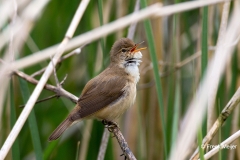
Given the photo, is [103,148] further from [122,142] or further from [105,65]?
[105,65]

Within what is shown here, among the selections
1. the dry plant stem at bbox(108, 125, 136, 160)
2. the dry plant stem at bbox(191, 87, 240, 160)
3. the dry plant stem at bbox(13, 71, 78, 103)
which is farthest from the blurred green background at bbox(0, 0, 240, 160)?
the dry plant stem at bbox(191, 87, 240, 160)

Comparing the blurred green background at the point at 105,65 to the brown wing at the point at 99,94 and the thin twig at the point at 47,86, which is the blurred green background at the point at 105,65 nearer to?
the brown wing at the point at 99,94

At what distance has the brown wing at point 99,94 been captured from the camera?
106 inches

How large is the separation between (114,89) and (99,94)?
0.11 meters

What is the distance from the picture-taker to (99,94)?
2.86 m

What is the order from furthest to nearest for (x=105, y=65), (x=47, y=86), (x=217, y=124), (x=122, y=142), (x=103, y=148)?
(x=105, y=65), (x=103, y=148), (x=47, y=86), (x=122, y=142), (x=217, y=124)

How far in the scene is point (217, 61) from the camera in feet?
6.23

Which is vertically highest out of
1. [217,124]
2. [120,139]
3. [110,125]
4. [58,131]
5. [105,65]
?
[105,65]

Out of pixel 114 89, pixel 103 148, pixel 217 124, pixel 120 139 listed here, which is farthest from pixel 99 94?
pixel 217 124

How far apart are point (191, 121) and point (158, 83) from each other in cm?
44

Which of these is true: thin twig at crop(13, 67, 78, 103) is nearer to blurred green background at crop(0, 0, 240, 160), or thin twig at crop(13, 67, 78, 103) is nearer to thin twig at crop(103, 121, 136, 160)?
thin twig at crop(103, 121, 136, 160)

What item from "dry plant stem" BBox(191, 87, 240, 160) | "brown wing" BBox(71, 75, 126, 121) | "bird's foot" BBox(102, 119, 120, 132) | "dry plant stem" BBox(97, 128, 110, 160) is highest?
"brown wing" BBox(71, 75, 126, 121)

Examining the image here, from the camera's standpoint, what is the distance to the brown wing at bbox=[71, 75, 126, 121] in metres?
2.69

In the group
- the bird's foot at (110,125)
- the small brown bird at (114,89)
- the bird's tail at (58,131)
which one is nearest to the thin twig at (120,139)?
the bird's foot at (110,125)
